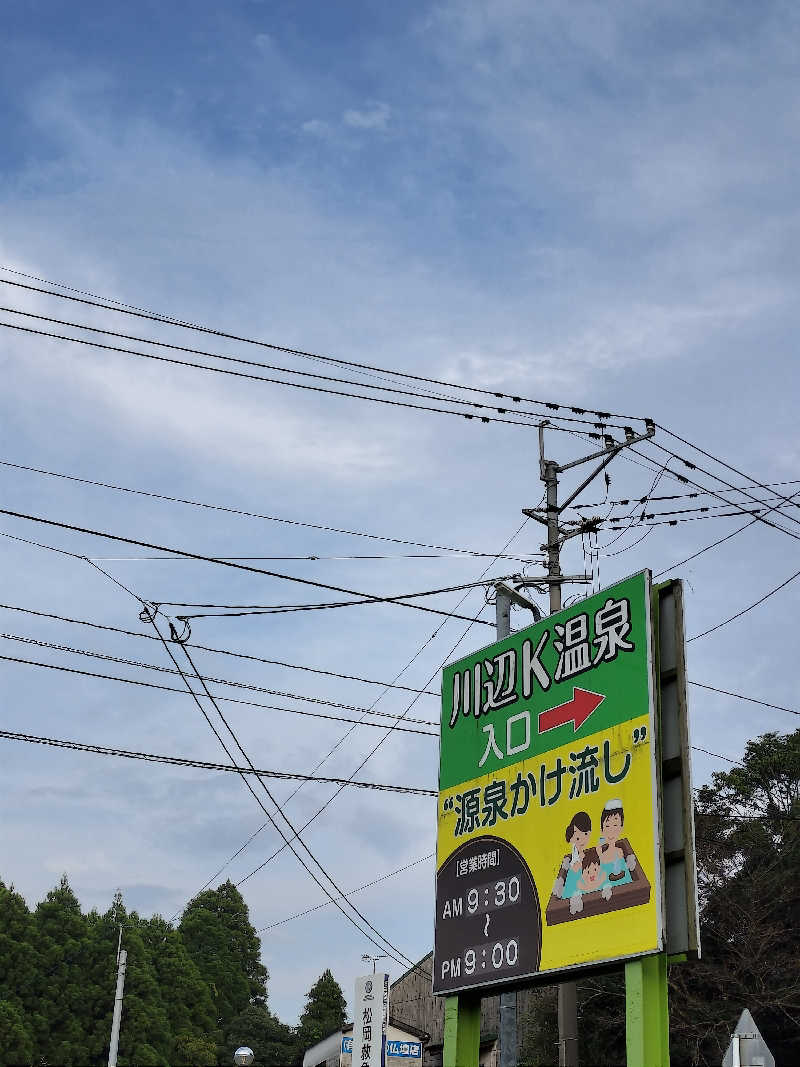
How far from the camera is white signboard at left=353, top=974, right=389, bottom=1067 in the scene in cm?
1931

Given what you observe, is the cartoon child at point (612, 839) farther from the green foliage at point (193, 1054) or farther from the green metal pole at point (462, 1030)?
the green foliage at point (193, 1054)

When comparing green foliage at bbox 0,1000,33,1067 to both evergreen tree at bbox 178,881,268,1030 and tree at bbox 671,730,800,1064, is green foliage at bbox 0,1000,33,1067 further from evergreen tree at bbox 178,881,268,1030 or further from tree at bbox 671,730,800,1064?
tree at bbox 671,730,800,1064

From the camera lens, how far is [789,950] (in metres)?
31.9

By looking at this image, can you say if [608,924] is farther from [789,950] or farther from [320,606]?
[789,950]

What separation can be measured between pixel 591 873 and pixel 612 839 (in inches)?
17.7

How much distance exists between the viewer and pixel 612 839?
37.6 feet

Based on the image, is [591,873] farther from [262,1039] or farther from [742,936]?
[262,1039]

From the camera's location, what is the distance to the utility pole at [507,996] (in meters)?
15.5

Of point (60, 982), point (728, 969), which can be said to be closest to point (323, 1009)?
point (60, 982)

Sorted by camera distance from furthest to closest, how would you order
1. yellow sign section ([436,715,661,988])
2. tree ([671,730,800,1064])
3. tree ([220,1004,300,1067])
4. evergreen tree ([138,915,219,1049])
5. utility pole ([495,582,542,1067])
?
1. evergreen tree ([138,915,219,1049])
2. tree ([220,1004,300,1067])
3. tree ([671,730,800,1064])
4. utility pole ([495,582,542,1067])
5. yellow sign section ([436,715,661,988])

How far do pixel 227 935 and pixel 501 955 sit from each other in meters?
67.0

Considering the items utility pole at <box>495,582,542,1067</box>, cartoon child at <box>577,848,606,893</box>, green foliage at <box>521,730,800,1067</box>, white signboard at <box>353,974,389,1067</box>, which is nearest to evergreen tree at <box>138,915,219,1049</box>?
green foliage at <box>521,730,800,1067</box>

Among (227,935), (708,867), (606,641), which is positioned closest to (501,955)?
(606,641)

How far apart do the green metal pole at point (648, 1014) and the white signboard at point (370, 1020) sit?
31.4 ft
